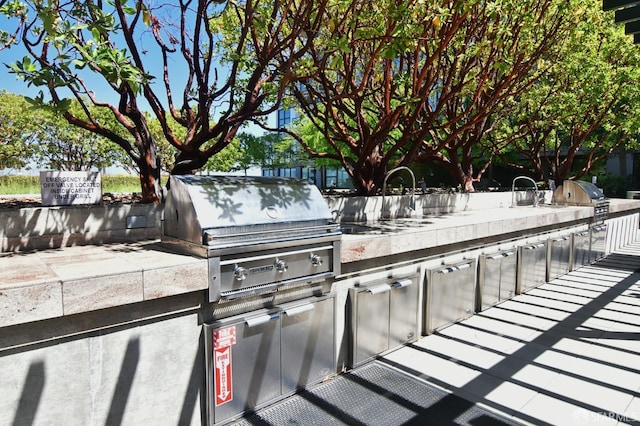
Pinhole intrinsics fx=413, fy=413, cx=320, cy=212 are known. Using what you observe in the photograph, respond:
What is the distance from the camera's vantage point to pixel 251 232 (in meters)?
3.21

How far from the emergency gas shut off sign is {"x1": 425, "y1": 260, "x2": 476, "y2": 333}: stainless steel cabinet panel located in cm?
382

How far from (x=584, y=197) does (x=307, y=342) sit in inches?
340

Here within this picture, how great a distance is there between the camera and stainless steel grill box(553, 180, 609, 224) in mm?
9414

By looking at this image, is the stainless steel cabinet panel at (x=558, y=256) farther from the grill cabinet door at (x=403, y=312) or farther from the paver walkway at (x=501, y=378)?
the grill cabinet door at (x=403, y=312)

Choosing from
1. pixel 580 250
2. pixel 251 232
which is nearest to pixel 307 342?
pixel 251 232

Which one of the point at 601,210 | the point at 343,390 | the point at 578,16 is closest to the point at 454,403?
the point at 343,390

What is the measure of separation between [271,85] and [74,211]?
3823 millimetres

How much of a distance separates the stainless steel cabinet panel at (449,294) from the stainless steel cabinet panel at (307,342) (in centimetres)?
161

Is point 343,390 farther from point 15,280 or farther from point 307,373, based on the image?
point 15,280

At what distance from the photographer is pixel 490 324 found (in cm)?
539

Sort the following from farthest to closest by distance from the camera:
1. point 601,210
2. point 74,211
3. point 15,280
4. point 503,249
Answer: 1. point 601,210
2. point 503,249
3. point 74,211
4. point 15,280

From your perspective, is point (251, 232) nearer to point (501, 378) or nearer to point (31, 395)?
point (31, 395)

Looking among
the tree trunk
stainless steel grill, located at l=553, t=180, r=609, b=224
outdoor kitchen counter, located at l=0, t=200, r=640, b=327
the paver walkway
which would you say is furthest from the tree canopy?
stainless steel grill, located at l=553, t=180, r=609, b=224

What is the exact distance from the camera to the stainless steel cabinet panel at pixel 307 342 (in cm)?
345
